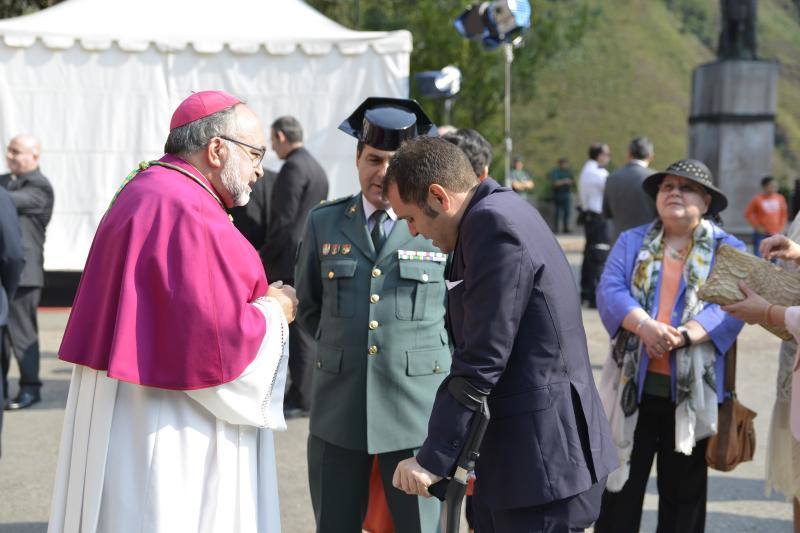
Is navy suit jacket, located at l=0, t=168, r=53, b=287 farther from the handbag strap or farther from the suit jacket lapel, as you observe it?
the handbag strap

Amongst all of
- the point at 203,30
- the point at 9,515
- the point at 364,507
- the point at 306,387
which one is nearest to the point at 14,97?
the point at 203,30

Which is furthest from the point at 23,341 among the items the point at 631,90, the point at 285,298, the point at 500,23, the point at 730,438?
the point at 631,90

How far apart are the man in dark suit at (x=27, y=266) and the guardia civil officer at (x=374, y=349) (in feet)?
A: 14.1

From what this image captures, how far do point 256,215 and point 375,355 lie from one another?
3.86m

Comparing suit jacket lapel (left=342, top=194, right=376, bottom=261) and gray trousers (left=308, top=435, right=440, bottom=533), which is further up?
suit jacket lapel (left=342, top=194, right=376, bottom=261)

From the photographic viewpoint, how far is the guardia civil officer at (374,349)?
346cm

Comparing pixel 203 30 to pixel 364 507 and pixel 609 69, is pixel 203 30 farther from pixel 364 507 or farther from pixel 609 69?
pixel 609 69

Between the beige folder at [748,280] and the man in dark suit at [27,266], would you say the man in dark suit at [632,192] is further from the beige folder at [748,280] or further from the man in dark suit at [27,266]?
the man in dark suit at [27,266]

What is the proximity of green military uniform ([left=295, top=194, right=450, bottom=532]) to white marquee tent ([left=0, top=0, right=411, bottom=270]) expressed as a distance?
6823 millimetres

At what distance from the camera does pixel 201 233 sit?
106 inches

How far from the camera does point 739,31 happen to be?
62.3 ft

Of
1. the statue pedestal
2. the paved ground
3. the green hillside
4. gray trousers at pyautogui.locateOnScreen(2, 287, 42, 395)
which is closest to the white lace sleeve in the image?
the paved ground

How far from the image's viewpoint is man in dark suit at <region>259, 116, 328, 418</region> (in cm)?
686

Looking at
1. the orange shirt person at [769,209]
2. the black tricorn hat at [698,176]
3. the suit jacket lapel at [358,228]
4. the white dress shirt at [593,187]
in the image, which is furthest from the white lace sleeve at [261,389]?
the orange shirt person at [769,209]
